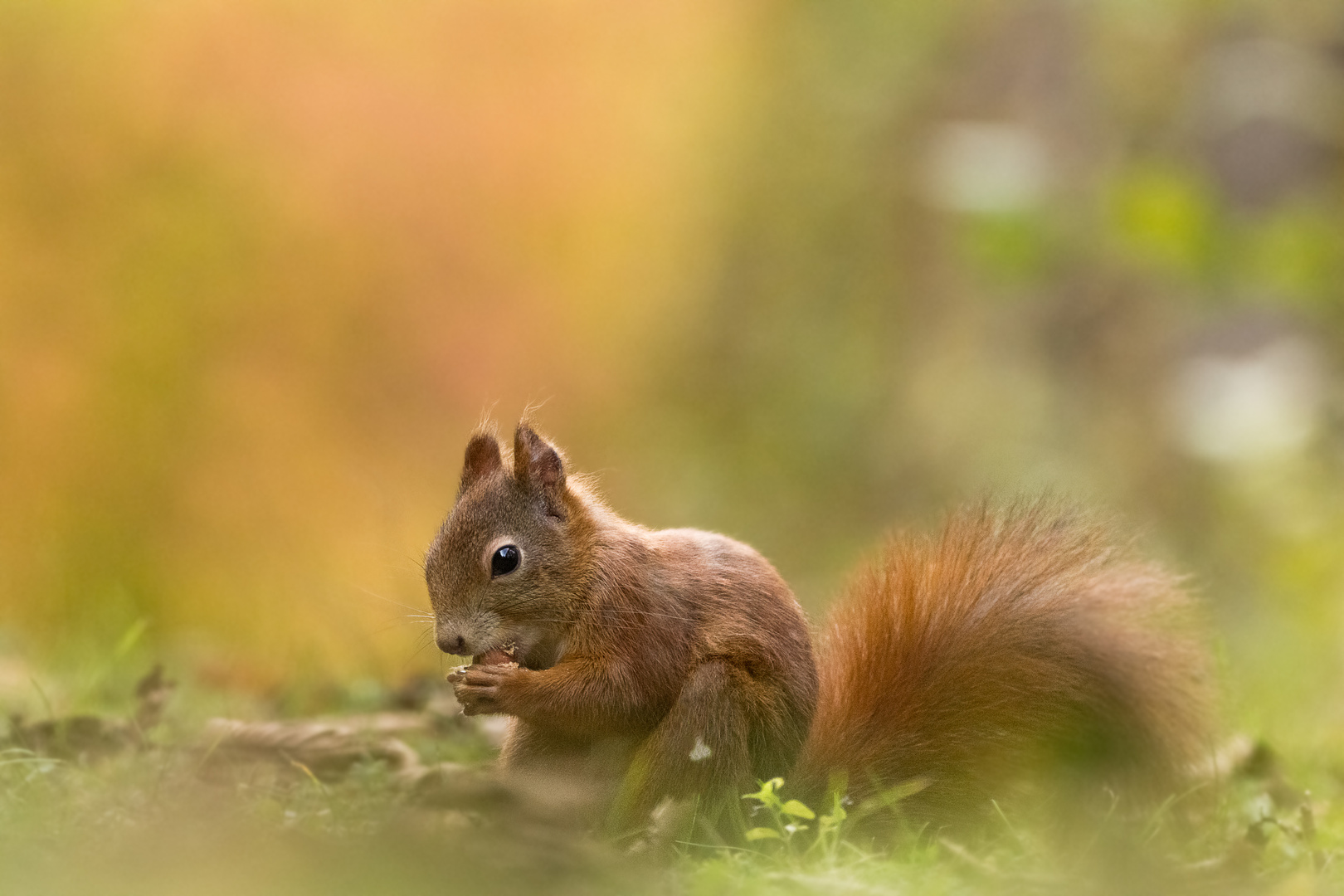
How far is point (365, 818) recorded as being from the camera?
243 centimetres

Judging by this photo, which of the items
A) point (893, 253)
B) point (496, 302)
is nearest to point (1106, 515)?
point (496, 302)

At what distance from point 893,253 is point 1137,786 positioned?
8.04 m

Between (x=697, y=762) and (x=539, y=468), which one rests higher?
(x=539, y=468)

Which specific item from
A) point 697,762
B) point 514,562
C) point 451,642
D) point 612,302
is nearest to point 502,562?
point 514,562

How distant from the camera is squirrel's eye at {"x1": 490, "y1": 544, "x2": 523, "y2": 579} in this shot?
101 inches

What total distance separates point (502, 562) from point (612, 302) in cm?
775

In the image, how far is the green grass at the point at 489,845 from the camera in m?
1.93

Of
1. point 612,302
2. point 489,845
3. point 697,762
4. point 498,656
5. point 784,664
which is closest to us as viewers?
point 489,845

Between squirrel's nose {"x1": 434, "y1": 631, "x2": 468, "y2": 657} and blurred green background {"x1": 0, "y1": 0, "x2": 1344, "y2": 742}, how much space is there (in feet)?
6.08

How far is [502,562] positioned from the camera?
2.57m

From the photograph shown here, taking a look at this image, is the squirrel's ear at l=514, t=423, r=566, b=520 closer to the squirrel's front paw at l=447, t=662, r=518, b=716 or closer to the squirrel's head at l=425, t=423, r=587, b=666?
the squirrel's head at l=425, t=423, r=587, b=666

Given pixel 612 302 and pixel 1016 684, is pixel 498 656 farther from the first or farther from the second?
pixel 612 302

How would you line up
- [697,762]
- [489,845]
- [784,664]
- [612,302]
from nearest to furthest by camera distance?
[489,845] → [697,762] → [784,664] → [612,302]

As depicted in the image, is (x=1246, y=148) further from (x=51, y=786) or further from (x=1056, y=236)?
(x=51, y=786)
